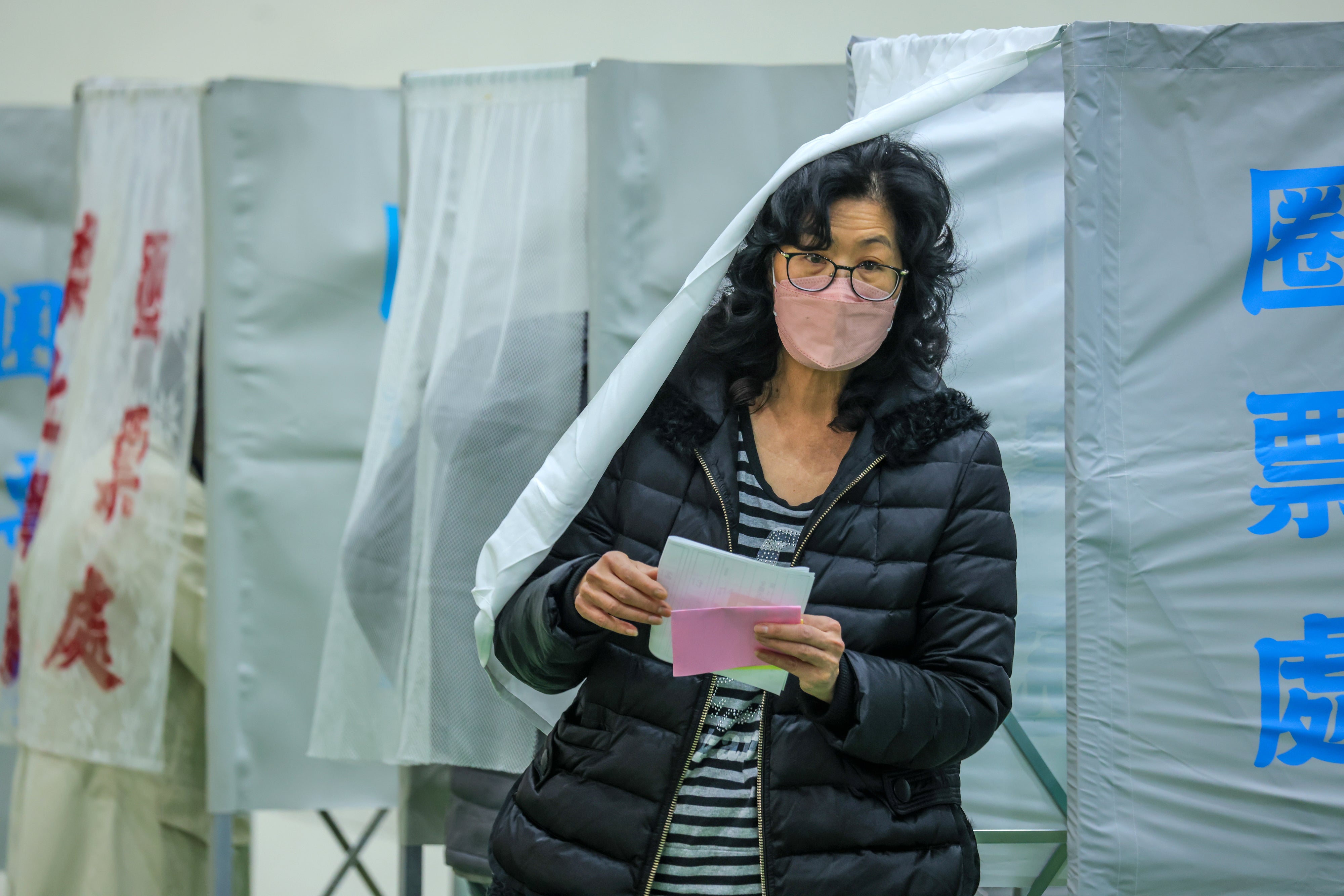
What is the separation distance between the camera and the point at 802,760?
1213mm

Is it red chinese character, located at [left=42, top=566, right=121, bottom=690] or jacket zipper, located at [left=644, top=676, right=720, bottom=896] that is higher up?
red chinese character, located at [left=42, top=566, right=121, bottom=690]

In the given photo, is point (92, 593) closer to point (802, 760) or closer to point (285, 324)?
point (285, 324)

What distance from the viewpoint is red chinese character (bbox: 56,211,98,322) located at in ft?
7.79

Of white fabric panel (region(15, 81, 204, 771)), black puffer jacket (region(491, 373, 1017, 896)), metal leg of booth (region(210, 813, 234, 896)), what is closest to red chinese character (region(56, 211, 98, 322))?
white fabric panel (region(15, 81, 204, 771))

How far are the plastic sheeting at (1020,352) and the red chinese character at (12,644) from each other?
1.98 metres

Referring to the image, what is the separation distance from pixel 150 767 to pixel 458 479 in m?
0.85

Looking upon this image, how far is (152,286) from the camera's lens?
2305 mm

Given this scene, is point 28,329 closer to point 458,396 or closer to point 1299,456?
point 458,396

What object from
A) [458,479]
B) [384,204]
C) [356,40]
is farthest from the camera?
[356,40]

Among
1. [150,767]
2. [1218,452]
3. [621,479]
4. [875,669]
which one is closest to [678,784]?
[875,669]

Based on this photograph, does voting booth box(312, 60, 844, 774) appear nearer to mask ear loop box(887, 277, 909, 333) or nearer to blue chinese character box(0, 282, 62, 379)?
mask ear loop box(887, 277, 909, 333)

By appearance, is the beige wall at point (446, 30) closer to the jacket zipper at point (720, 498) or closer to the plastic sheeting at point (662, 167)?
the plastic sheeting at point (662, 167)

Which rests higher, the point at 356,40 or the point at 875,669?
the point at 356,40

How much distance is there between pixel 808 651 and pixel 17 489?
2.72 metres
